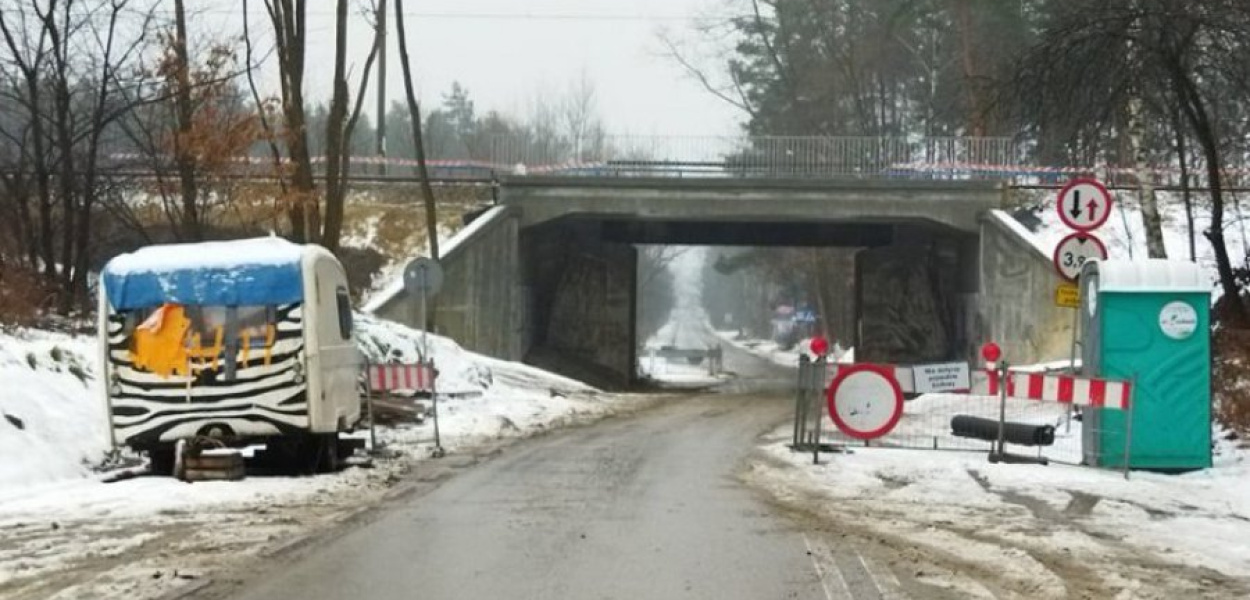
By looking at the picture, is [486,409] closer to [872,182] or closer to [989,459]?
[989,459]

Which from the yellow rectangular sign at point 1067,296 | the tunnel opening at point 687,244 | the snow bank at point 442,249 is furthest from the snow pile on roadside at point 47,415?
the tunnel opening at point 687,244

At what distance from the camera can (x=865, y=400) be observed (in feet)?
54.3

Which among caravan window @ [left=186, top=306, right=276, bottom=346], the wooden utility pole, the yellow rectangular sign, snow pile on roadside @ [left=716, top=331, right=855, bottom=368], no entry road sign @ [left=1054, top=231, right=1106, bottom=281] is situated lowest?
snow pile on roadside @ [left=716, top=331, right=855, bottom=368]

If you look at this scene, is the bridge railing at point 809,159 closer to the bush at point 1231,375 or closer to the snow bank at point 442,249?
the snow bank at point 442,249

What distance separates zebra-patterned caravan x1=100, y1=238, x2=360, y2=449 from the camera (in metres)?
14.6

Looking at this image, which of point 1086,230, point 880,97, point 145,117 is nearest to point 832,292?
point 880,97

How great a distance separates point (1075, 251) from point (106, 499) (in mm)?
11588

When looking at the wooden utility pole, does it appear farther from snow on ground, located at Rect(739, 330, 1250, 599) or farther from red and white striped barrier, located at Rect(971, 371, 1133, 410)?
red and white striped barrier, located at Rect(971, 371, 1133, 410)

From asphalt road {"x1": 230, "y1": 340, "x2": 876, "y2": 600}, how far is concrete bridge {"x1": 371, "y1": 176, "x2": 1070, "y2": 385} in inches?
795

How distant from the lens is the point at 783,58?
63.2m

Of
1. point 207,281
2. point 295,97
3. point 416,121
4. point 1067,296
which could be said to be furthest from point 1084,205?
point 416,121

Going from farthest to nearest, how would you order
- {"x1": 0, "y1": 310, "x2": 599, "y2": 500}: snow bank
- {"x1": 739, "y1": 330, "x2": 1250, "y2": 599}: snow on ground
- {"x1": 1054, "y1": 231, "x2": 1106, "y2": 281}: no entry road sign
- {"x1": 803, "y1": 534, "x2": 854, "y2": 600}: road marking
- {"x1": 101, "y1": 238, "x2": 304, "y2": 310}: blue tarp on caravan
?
{"x1": 1054, "y1": 231, "x2": 1106, "y2": 281}: no entry road sign < {"x1": 101, "y1": 238, "x2": 304, "y2": 310}: blue tarp on caravan < {"x1": 0, "y1": 310, "x2": 599, "y2": 500}: snow bank < {"x1": 739, "y1": 330, "x2": 1250, "y2": 599}: snow on ground < {"x1": 803, "y1": 534, "x2": 854, "y2": 600}: road marking

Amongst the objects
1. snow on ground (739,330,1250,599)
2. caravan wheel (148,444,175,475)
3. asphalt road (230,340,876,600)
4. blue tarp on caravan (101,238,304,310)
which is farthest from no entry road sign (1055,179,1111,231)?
caravan wheel (148,444,175,475)

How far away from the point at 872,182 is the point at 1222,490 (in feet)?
78.1
